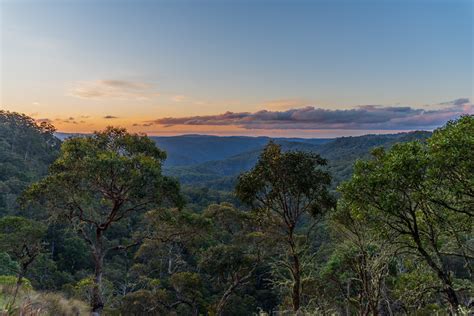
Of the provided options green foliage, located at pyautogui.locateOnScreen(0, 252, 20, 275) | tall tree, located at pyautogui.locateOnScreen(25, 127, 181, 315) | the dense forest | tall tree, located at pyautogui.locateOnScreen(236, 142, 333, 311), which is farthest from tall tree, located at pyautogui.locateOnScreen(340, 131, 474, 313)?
green foliage, located at pyautogui.locateOnScreen(0, 252, 20, 275)

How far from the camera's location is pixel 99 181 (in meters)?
13.0

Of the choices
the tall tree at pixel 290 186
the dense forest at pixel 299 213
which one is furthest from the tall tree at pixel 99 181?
the tall tree at pixel 290 186

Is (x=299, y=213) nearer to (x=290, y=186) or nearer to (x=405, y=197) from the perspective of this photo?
(x=290, y=186)

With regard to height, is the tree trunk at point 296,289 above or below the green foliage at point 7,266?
above

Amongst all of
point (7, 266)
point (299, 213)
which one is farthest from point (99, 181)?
point (7, 266)

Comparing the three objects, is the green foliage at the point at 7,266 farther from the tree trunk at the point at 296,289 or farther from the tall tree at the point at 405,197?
the tall tree at the point at 405,197

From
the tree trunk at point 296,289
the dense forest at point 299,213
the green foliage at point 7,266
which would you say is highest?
the dense forest at point 299,213

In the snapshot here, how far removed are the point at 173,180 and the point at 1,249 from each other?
55.5 ft

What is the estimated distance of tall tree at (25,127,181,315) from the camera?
12.5 metres

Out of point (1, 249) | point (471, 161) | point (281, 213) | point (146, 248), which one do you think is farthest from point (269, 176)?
point (146, 248)

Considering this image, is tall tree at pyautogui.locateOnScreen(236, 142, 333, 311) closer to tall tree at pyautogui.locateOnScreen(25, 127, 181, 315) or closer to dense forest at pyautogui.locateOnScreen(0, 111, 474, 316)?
dense forest at pyautogui.locateOnScreen(0, 111, 474, 316)

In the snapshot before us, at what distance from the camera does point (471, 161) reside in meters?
7.70

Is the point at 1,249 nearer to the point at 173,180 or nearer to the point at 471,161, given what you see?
the point at 173,180

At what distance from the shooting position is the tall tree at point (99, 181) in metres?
12.5
